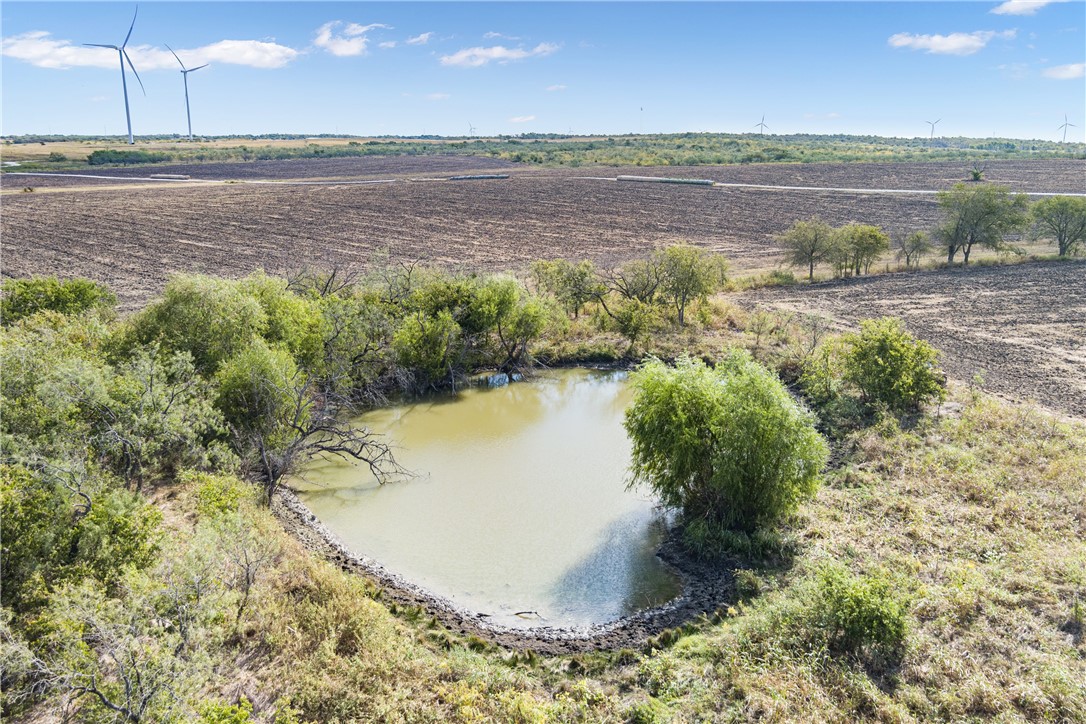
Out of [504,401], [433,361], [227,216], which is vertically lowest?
[504,401]

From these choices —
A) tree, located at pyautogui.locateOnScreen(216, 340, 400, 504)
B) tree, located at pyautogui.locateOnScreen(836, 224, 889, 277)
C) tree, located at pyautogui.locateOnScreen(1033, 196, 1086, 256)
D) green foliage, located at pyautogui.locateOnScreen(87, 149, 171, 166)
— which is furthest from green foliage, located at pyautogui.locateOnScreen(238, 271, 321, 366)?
green foliage, located at pyautogui.locateOnScreen(87, 149, 171, 166)

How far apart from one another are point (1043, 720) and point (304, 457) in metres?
16.7

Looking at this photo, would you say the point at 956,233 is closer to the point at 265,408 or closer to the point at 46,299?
the point at 265,408

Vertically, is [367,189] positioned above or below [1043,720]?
above

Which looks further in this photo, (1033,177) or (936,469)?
(1033,177)

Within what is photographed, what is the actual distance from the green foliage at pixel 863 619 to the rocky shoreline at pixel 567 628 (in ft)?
7.82

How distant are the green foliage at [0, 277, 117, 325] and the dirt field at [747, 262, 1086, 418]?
29481 mm

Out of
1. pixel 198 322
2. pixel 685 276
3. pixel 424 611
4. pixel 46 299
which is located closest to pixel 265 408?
pixel 198 322

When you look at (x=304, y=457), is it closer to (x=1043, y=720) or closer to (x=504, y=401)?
(x=504, y=401)

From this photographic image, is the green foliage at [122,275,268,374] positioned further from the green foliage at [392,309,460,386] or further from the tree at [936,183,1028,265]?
the tree at [936,183,1028,265]

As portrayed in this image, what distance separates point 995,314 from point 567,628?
28696mm

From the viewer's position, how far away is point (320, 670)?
35.4 ft

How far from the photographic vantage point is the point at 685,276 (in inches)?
1163

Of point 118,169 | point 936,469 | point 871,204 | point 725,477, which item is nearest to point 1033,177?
point 871,204
